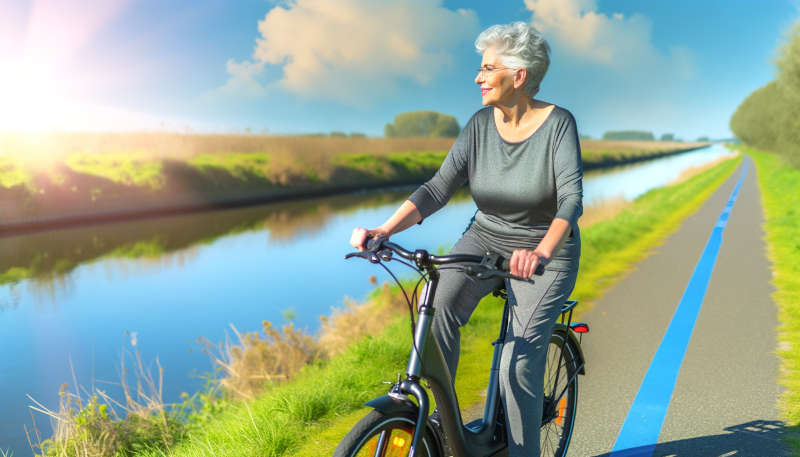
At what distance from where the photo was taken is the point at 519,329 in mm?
2564

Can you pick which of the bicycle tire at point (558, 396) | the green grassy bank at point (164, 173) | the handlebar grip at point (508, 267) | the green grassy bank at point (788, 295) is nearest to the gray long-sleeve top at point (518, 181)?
the handlebar grip at point (508, 267)

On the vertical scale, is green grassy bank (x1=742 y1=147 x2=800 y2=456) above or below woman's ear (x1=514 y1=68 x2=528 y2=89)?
below

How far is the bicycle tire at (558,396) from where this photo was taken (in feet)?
10.3

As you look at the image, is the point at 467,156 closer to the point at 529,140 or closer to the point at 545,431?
the point at 529,140

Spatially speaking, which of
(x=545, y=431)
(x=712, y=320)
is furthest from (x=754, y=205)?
(x=545, y=431)

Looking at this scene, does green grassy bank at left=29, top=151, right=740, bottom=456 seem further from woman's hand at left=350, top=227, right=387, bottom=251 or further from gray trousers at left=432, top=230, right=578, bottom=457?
woman's hand at left=350, top=227, right=387, bottom=251

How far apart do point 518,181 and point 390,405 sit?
40.9 inches

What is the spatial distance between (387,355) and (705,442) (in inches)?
92.6

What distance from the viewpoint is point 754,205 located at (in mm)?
18531

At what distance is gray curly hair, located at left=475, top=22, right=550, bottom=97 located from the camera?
2436 millimetres

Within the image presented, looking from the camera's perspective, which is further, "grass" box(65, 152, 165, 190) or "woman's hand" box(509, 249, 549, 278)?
"grass" box(65, 152, 165, 190)

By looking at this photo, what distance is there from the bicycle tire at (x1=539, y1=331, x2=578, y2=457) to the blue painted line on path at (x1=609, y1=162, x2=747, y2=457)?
321 mm

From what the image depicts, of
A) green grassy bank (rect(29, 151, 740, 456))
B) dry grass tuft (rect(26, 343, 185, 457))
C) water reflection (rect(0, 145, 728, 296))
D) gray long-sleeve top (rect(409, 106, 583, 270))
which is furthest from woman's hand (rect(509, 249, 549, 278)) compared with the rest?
water reflection (rect(0, 145, 728, 296))

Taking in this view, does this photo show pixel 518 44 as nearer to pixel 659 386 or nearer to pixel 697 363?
pixel 659 386
